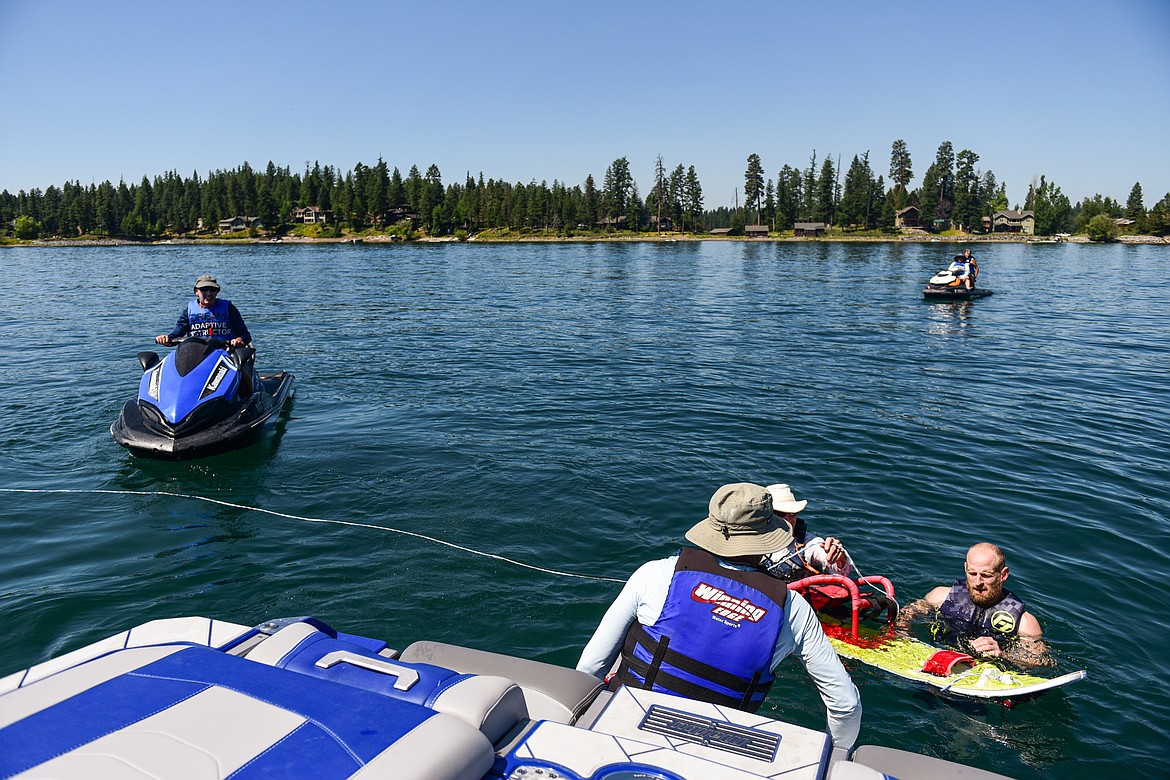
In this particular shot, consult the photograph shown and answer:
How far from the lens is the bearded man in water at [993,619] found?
6.55 meters

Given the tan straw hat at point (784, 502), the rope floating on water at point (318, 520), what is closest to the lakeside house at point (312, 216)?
the rope floating on water at point (318, 520)

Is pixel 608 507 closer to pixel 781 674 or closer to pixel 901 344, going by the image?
pixel 781 674

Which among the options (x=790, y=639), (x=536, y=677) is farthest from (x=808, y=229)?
(x=536, y=677)

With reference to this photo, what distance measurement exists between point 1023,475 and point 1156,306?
29.1m

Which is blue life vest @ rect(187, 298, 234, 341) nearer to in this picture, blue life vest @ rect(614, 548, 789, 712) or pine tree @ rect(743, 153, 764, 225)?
blue life vest @ rect(614, 548, 789, 712)

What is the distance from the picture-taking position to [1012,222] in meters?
136

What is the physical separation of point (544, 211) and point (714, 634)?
146 metres

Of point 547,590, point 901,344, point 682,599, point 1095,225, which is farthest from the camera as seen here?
point 1095,225

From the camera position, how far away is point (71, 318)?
29.4m

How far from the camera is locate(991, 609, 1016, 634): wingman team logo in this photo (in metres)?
6.58

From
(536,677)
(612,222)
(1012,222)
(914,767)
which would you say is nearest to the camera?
(914,767)

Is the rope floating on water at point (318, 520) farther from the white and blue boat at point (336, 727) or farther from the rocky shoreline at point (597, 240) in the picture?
the rocky shoreline at point (597, 240)

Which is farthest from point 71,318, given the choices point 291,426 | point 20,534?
point 20,534

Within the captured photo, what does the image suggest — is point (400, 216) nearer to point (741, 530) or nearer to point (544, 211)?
point (544, 211)
